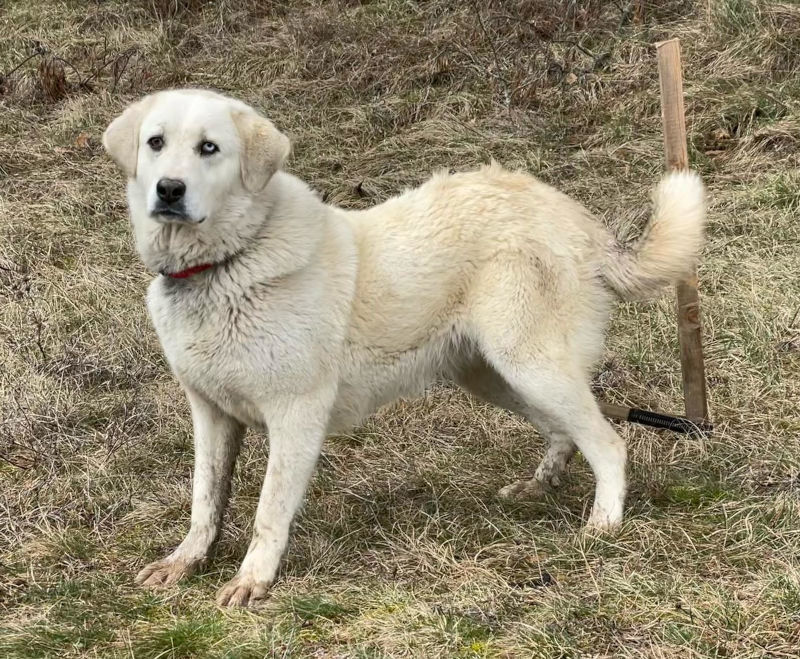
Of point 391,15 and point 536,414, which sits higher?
A: point 391,15

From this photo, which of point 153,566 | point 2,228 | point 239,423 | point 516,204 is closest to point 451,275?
point 516,204

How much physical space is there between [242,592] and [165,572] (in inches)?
14.3

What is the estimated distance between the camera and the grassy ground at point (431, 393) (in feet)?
9.91

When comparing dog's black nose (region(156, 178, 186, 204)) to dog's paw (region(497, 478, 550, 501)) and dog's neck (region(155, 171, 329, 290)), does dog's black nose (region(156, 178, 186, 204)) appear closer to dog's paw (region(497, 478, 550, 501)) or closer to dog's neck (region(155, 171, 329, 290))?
dog's neck (region(155, 171, 329, 290))

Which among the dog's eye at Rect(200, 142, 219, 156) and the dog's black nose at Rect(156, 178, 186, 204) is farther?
the dog's eye at Rect(200, 142, 219, 156)

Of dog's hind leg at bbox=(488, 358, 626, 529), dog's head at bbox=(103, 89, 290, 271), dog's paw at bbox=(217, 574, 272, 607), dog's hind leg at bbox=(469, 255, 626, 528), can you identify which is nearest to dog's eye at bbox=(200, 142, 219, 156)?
dog's head at bbox=(103, 89, 290, 271)

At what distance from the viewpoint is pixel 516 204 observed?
3.82m

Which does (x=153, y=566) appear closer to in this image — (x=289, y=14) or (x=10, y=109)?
(x=10, y=109)

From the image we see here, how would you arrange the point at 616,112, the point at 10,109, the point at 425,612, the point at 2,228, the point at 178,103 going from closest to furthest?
1. the point at 425,612
2. the point at 178,103
3. the point at 2,228
4. the point at 616,112
5. the point at 10,109

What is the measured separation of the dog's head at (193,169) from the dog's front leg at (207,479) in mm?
561

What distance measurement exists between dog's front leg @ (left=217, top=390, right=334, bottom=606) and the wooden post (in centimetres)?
170

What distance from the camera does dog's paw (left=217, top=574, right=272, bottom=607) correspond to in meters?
3.23

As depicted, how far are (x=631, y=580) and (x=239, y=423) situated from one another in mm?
1493

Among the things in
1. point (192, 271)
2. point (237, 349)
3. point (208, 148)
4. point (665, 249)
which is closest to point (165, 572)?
point (237, 349)
